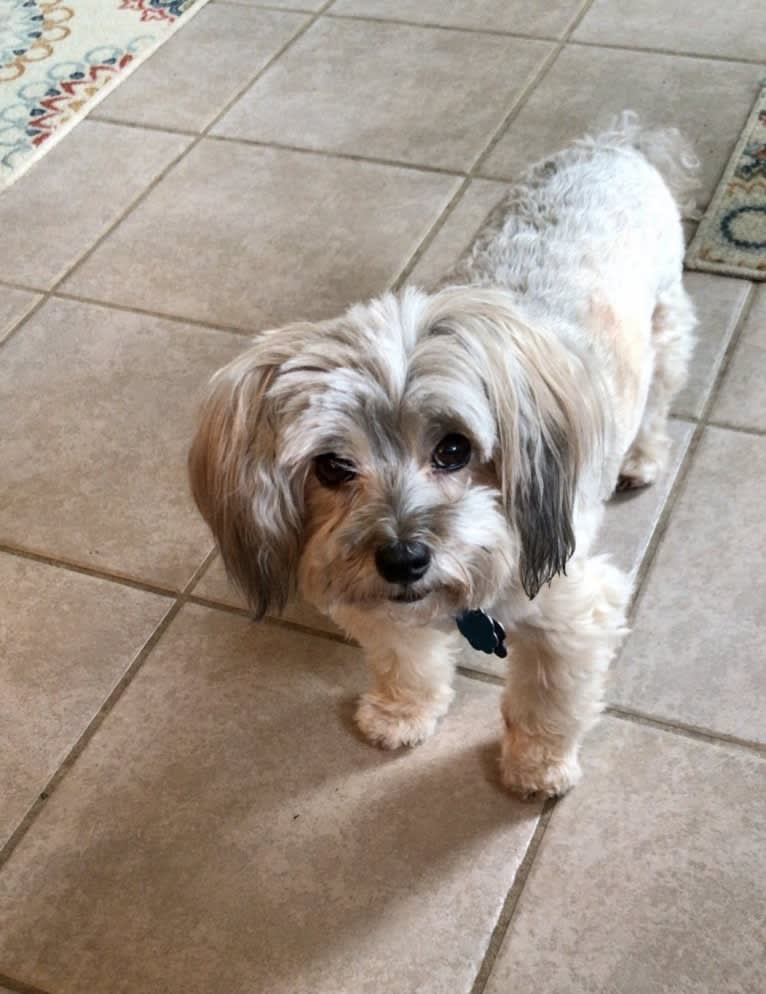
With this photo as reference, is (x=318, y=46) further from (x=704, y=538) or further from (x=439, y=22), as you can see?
(x=704, y=538)

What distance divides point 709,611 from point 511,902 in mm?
574

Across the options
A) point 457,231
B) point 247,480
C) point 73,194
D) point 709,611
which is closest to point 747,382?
point 709,611

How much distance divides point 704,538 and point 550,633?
54cm

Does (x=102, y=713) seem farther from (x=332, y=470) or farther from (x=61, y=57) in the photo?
(x=61, y=57)

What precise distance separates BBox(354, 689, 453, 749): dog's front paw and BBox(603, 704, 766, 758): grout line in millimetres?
264

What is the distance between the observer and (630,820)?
A: 5.32 feet

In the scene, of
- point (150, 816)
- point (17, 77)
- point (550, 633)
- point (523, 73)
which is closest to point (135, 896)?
point (150, 816)

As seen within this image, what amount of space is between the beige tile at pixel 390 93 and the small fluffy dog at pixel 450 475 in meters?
1.34

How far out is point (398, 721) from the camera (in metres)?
1.75

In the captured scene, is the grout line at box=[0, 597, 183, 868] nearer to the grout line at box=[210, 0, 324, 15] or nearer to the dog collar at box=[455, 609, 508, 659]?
the dog collar at box=[455, 609, 508, 659]

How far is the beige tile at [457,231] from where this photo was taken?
2.47 m

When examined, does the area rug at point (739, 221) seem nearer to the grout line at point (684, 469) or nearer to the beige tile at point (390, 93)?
the grout line at point (684, 469)

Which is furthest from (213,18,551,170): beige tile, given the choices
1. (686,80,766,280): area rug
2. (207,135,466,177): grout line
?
(686,80,766,280): area rug

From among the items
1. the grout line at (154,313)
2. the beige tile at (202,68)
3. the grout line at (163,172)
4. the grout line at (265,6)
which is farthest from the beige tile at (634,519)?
the grout line at (265,6)
